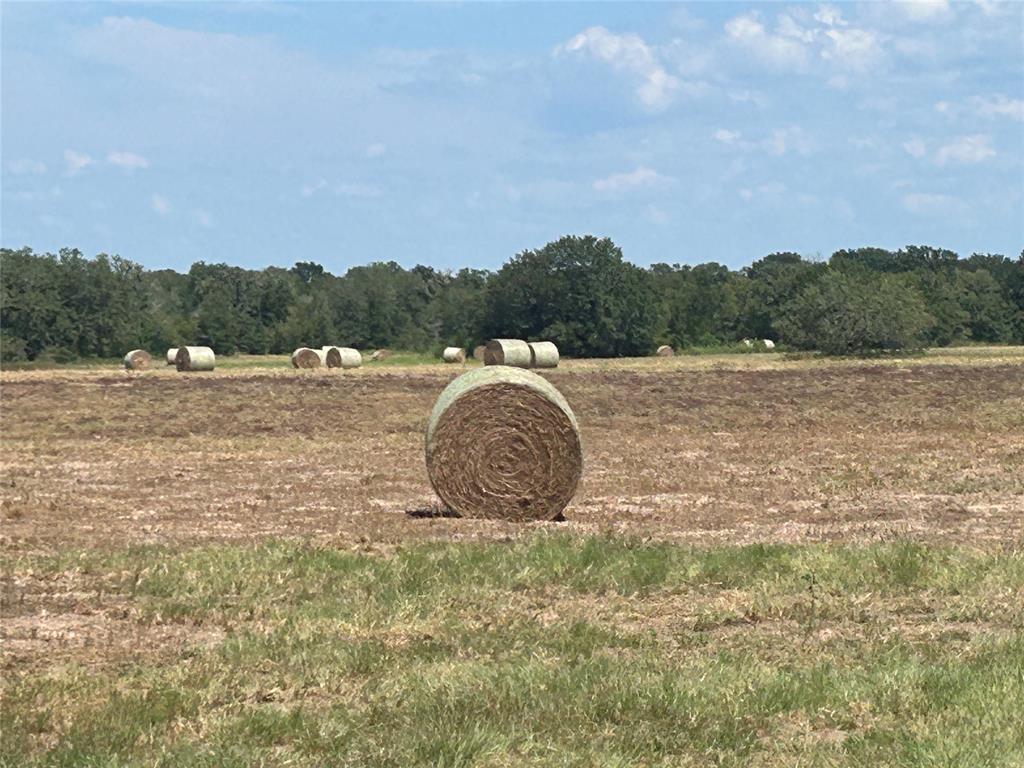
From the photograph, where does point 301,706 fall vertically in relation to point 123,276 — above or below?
below

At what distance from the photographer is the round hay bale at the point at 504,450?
15523mm

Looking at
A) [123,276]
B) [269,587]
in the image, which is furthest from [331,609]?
[123,276]

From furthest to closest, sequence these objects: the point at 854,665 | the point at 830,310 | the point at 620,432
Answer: the point at 830,310, the point at 620,432, the point at 854,665

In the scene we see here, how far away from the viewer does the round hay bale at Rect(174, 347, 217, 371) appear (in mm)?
50719

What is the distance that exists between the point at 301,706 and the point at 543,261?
7695 centimetres

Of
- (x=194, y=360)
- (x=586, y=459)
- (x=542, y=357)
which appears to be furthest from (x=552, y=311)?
(x=586, y=459)

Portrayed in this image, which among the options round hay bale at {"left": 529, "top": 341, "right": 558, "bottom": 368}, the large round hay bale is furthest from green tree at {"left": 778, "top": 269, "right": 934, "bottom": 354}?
the large round hay bale

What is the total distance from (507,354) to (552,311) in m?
28.7

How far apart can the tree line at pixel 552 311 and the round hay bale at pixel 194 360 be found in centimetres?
2590

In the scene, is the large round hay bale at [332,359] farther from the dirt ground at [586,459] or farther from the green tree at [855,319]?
the green tree at [855,319]

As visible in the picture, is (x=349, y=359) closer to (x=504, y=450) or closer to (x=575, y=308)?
(x=575, y=308)

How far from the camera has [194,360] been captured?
5078cm

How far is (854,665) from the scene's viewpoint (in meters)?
7.94

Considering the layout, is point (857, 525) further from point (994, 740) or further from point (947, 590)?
point (994, 740)
